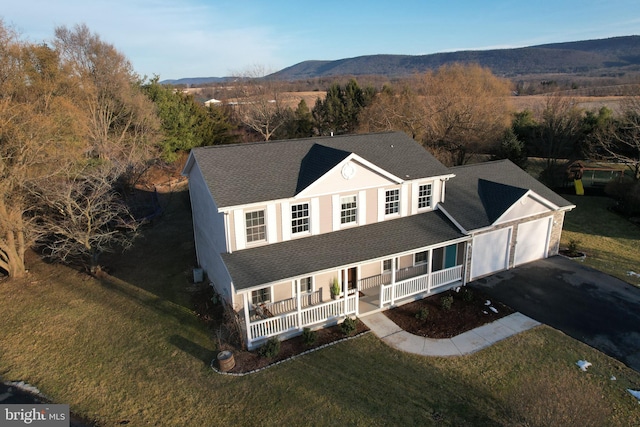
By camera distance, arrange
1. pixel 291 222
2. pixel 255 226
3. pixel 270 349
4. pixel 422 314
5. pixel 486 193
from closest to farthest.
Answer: pixel 270 349
pixel 255 226
pixel 422 314
pixel 291 222
pixel 486 193

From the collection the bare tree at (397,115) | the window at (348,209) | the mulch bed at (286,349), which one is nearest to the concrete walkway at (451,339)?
the mulch bed at (286,349)

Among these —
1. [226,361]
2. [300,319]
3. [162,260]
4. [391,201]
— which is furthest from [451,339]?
[162,260]

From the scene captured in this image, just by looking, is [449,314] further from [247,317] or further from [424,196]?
[247,317]

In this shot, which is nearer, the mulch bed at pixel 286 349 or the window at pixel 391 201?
the mulch bed at pixel 286 349

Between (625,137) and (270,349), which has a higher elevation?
(625,137)

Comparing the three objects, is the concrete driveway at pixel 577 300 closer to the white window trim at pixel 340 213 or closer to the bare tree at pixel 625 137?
the white window trim at pixel 340 213

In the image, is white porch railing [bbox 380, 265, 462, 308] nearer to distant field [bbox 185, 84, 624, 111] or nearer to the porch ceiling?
the porch ceiling

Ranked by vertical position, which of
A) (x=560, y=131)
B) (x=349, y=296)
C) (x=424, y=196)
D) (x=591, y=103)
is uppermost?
(x=591, y=103)
